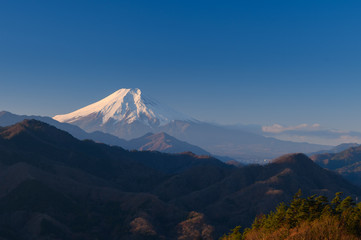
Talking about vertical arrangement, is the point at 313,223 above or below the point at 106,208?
above

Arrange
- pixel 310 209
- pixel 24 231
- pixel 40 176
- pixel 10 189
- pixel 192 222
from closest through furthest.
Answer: pixel 310 209, pixel 24 231, pixel 192 222, pixel 10 189, pixel 40 176

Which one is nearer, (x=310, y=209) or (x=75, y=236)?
(x=310, y=209)

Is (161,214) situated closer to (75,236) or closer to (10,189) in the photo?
(75,236)

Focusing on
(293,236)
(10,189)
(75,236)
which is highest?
(293,236)

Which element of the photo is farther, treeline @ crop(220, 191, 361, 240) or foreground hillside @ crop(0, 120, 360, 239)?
foreground hillside @ crop(0, 120, 360, 239)

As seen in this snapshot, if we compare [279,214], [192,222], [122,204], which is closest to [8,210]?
[122,204]

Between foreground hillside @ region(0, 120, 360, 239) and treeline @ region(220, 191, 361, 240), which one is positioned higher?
treeline @ region(220, 191, 361, 240)

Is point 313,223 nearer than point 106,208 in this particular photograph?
Yes

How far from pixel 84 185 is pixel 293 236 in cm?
14683

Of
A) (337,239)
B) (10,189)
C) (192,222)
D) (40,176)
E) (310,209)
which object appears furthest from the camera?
(40,176)

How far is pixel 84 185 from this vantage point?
611ft

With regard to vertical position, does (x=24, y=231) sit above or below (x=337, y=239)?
below

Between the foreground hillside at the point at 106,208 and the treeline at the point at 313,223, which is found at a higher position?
the treeline at the point at 313,223

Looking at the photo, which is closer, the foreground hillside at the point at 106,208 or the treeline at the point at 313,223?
the treeline at the point at 313,223
